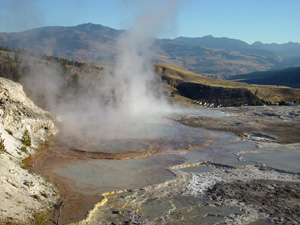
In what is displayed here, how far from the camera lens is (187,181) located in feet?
26.3

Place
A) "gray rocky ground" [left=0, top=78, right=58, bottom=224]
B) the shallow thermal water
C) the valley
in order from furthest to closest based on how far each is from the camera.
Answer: the shallow thermal water, the valley, "gray rocky ground" [left=0, top=78, right=58, bottom=224]

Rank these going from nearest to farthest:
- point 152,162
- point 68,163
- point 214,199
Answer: point 214,199, point 68,163, point 152,162

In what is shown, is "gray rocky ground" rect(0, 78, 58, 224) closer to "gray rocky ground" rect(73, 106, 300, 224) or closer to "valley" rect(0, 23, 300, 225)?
"valley" rect(0, 23, 300, 225)

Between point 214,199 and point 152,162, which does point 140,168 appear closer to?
point 152,162

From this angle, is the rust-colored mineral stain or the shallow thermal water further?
the shallow thermal water

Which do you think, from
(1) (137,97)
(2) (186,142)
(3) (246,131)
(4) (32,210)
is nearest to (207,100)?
(1) (137,97)

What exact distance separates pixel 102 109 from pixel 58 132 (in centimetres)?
954

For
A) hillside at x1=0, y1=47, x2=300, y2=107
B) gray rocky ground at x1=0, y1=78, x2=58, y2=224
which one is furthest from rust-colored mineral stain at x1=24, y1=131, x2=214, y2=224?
hillside at x1=0, y1=47, x2=300, y2=107

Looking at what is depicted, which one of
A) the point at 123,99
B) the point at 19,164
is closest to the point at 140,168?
the point at 19,164

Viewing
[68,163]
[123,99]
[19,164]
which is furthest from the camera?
[123,99]

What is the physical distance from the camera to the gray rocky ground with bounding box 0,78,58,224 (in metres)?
5.54

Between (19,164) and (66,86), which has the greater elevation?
(66,86)

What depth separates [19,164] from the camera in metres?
8.21

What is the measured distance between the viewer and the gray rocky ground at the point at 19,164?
554 centimetres
